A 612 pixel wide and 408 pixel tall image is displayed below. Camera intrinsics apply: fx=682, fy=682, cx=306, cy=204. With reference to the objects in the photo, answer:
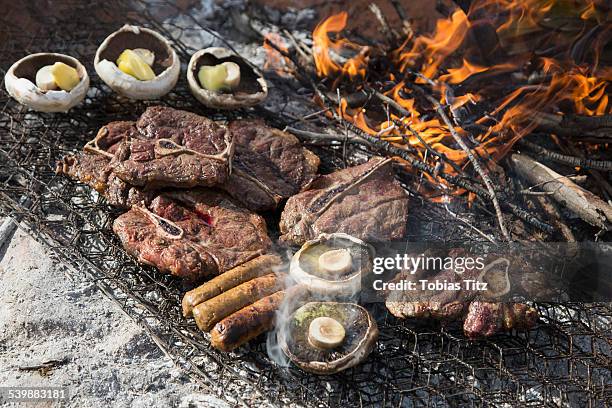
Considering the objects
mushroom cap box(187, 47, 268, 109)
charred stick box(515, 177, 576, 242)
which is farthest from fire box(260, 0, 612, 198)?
mushroom cap box(187, 47, 268, 109)

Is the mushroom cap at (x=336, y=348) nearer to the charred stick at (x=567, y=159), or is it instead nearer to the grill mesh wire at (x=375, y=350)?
the grill mesh wire at (x=375, y=350)

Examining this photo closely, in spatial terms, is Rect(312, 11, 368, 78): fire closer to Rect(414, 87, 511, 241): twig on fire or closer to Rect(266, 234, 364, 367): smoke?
Rect(414, 87, 511, 241): twig on fire

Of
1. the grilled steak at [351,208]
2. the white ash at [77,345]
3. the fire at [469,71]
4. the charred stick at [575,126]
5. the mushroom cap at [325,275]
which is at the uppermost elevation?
the fire at [469,71]

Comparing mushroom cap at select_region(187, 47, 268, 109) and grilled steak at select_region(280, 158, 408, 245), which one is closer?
grilled steak at select_region(280, 158, 408, 245)

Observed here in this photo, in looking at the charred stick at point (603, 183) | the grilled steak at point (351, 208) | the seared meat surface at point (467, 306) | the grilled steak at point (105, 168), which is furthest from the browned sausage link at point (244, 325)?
the charred stick at point (603, 183)

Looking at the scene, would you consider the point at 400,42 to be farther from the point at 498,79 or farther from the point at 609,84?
the point at 609,84

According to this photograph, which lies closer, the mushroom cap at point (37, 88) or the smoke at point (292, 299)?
the smoke at point (292, 299)
